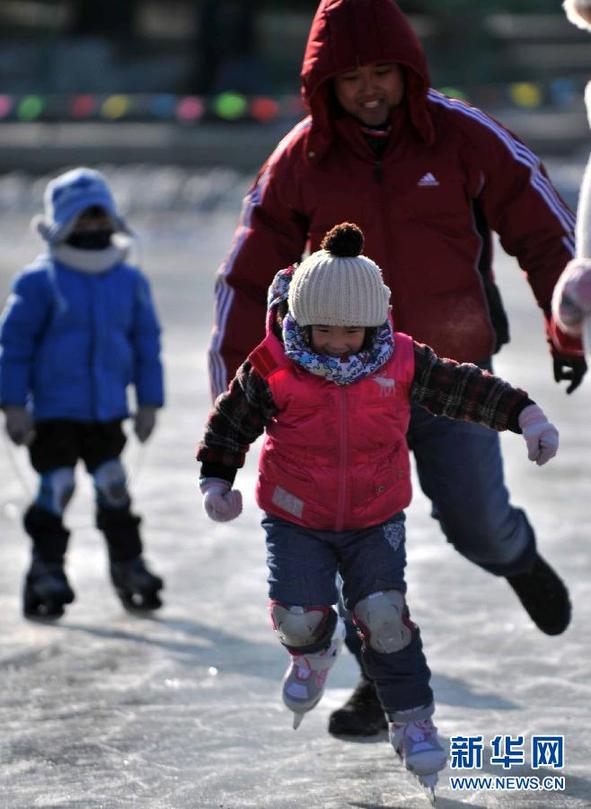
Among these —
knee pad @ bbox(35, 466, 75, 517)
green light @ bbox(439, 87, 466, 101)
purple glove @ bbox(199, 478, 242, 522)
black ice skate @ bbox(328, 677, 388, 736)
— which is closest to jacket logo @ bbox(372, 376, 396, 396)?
purple glove @ bbox(199, 478, 242, 522)

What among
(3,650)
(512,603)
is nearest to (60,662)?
(3,650)

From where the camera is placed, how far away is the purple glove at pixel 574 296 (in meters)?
4.17

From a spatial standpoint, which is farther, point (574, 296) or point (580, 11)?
point (580, 11)

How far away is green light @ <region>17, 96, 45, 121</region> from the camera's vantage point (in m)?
31.3

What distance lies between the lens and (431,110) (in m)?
5.29

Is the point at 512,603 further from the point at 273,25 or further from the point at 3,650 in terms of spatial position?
the point at 273,25

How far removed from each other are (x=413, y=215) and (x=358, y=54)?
44cm

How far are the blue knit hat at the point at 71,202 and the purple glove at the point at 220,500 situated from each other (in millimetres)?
2380

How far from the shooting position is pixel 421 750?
4.71 meters

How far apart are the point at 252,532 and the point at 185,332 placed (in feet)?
19.6

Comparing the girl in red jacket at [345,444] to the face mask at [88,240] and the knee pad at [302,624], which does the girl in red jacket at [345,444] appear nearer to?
the knee pad at [302,624]

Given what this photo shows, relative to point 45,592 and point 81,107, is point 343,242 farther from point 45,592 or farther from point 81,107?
point 81,107

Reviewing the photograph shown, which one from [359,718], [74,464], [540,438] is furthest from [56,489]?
[540,438]

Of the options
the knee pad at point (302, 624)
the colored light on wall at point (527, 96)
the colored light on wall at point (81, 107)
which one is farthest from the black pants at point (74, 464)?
the colored light on wall at point (81, 107)
